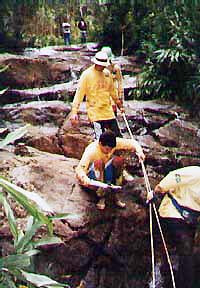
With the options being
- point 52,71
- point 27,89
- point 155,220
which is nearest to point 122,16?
point 52,71

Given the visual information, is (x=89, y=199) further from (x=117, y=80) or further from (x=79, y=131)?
(x=117, y=80)

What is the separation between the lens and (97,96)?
195 inches

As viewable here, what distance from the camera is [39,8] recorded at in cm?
909

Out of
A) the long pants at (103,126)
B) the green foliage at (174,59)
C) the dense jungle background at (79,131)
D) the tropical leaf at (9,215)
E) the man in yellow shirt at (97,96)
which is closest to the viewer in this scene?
the tropical leaf at (9,215)

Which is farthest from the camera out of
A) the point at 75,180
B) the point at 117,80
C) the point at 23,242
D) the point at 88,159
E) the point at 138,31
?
the point at 138,31

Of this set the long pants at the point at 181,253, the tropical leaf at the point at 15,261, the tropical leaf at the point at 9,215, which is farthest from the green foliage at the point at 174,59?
the tropical leaf at the point at 15,261

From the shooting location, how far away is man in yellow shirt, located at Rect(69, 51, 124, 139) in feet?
16.1

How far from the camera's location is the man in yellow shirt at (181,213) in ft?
13.6

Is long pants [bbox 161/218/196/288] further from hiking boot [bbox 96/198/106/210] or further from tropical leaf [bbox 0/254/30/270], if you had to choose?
tropical leaf [bbox 0/254/30/270]

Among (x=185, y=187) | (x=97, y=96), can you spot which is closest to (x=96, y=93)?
(x=97, y=96)

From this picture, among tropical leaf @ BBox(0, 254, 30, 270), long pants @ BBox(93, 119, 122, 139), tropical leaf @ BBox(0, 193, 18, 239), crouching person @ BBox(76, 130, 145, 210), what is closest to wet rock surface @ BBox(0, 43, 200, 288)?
crouching person @ BBox(76, 130, 145, 210)

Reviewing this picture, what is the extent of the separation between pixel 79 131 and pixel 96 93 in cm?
72

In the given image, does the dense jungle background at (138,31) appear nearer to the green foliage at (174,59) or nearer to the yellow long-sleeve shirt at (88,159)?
the green foliage at (174,59)

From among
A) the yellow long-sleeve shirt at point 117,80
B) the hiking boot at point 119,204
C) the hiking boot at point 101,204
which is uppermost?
the yellow long-sleeve shirt at point 117,80
